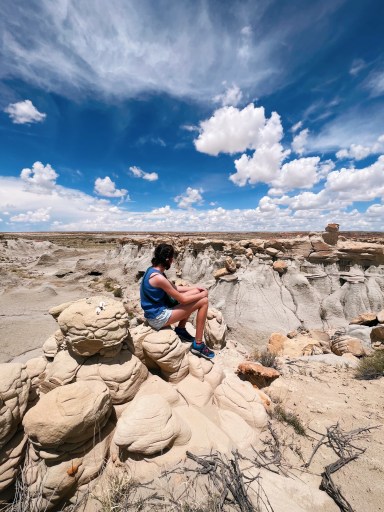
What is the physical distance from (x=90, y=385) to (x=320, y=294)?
10129mm

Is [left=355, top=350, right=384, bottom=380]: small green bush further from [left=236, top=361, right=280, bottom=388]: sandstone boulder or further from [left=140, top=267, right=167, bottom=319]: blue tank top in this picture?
[left=140, top=267, right=167, bottom=319]: blue tank top

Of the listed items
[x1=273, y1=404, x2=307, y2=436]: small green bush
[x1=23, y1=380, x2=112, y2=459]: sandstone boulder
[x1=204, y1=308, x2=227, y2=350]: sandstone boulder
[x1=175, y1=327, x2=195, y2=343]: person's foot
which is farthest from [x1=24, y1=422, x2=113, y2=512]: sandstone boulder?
[x1=204, y1=308, x2=227, y2=350]: sandstone boulder

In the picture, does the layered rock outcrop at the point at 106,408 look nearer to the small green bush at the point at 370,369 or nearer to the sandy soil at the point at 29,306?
the small green bush at the point at 370,369

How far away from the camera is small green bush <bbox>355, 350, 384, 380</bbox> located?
4.30 m

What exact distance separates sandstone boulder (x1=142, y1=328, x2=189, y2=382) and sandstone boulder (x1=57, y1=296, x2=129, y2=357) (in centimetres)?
50

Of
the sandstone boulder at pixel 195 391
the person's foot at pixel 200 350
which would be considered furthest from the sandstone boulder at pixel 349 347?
the sandstone boulder at pixel 195 391

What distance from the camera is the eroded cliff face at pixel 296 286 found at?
30.8 ft

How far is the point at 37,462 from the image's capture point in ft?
7.77

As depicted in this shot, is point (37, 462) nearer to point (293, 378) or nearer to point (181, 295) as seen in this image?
point (181, 295)

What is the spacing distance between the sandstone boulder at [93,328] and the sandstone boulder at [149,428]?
0.78 m

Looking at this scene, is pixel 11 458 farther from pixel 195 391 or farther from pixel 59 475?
pixel 195 391

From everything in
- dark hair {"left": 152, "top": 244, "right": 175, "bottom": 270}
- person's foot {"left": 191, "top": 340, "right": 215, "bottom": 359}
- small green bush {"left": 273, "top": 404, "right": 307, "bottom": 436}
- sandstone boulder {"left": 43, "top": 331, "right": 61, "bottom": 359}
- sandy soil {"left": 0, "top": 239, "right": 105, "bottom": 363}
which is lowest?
sandy soil {"left": 0, "top": 239, "right": 105, "bottom": 363}

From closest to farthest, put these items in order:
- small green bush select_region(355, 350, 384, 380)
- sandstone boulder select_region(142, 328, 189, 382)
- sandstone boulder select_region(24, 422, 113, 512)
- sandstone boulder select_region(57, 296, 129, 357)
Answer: sandstone boulder select_region(24, 422, 113, 512)
sandstone boulder select_region(57, 296, 129, 357)
sandstone boulder select_region(142, 328, 189, 382)
small green bush select_region(355, 350, 384, 380)

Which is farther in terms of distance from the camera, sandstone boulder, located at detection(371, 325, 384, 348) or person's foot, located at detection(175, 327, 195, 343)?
sandstone boulder, located at detection(371, 325, 384, 348)
